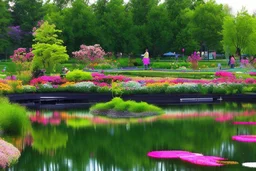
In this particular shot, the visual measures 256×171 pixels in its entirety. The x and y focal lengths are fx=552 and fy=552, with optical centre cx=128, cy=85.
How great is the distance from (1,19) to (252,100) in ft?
148

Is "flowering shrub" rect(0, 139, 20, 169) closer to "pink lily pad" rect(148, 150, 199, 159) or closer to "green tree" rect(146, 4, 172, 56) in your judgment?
"pink lily pad" rect(148, 150, 199, 159)

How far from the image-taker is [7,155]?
17.1 meters

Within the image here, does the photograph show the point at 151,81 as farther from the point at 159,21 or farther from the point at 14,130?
the point at 159,21

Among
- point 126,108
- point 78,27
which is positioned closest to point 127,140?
point 126,108

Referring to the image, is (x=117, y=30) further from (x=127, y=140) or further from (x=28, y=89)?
(x=127, y=140)

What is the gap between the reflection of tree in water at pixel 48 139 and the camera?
19995mm

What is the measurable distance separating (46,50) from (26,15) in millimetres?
39578

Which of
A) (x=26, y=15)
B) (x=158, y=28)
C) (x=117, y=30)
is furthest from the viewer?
(x=26, y=15)

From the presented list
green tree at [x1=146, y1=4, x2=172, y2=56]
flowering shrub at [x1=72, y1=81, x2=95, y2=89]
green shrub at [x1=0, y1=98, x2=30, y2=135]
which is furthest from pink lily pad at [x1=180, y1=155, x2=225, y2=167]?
green tree at [x1=146, y1=4, x2=172, y2=56]

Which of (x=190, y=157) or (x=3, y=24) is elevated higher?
(x=3, y=24)

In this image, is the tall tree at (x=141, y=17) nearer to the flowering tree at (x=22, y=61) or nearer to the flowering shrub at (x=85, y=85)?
the flowering tree at (x=22, y=61)

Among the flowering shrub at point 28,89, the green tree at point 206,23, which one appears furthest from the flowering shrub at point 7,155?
the green tree at point 206,23

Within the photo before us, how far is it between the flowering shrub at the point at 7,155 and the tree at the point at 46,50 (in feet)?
77.3

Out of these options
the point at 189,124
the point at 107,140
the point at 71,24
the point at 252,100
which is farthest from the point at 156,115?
the point at 71,24
